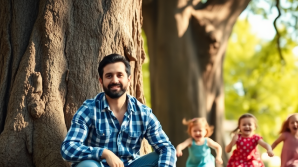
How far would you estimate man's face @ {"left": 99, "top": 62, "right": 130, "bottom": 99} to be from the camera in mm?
4289

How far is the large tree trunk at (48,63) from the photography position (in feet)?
16.5

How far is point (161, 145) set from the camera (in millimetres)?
4344

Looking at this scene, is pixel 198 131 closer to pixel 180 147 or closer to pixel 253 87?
pixel 180 147

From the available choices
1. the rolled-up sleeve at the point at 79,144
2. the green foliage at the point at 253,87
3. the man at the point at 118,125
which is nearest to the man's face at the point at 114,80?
the man at the point at 118,125

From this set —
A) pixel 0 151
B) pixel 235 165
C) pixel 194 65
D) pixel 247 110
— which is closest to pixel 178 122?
pixel 194 65

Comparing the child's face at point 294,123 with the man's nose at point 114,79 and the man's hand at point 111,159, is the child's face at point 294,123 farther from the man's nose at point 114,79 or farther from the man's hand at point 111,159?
the man's hand at point 111,159

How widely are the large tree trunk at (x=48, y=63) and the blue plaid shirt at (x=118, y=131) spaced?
88cm

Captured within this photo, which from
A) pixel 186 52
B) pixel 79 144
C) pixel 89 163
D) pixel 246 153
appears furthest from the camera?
pixel 186 52

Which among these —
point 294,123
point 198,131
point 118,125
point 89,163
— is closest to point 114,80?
point 118,125

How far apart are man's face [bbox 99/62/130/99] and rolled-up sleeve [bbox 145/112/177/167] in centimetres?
41

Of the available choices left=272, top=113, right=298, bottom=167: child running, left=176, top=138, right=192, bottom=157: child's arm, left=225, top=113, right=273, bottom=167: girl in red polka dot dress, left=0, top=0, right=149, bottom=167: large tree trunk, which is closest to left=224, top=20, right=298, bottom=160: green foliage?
left=272, top=113, right=298, bottom=167: child running

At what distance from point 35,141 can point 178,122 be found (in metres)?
4.83

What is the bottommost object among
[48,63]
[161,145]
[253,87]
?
[161,145]

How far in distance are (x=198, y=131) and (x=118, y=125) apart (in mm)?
1977
